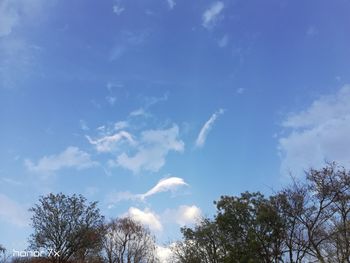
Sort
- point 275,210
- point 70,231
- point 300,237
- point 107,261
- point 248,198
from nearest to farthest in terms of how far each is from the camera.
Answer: point 300,237 → point 275,210 → point 248,198 → point 70,231 → point 107,261

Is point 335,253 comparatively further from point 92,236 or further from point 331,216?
point 92,236

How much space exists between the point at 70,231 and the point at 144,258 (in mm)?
13783

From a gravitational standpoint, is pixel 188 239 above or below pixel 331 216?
above

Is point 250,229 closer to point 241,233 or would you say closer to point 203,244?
point 241,233

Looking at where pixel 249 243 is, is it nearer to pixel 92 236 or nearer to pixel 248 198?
pixel 248 198

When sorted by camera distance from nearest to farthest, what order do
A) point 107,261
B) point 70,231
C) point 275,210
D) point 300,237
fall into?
point 300,237 < point 275,210 < point 70,231 < point 107,261

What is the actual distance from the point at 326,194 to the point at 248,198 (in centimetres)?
837

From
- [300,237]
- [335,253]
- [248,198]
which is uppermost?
[248,198]

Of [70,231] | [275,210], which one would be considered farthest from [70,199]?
[275,210]

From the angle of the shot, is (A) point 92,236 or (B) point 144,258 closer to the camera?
(A) point 92,236

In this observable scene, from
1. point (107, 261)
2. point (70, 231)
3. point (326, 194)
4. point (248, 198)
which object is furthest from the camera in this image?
point (107, 261)

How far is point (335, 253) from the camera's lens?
86.7 feet

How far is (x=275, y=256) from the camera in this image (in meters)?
31.9

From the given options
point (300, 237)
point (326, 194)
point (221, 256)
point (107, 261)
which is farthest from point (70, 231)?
point (326, 194)
